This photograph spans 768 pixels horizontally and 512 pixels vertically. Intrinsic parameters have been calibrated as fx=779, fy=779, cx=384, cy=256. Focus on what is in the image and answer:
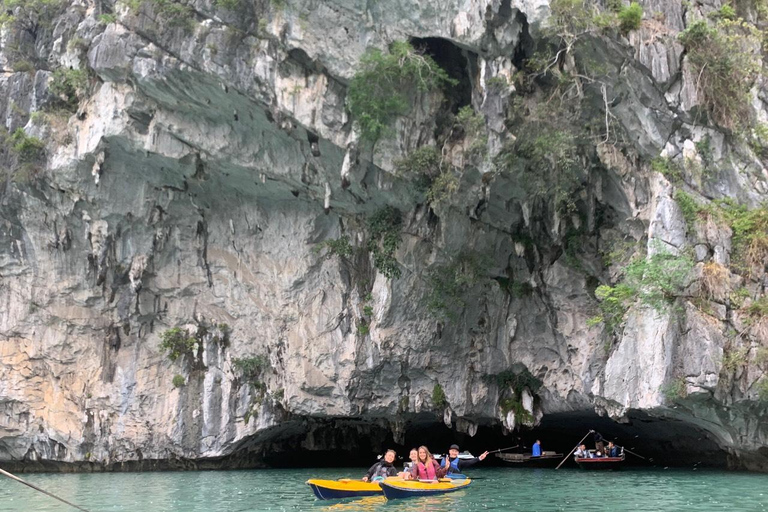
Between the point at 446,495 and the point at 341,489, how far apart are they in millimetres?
2318

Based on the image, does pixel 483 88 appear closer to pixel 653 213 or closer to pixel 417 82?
pixel 417 82

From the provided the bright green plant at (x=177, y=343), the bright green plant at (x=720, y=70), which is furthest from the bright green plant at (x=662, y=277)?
the bright green plant at (x=177, y=343)

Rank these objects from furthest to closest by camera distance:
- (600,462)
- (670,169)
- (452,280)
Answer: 1. (600,462)
2. (452,280)
3. (670,169)

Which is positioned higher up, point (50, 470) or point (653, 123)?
point (653, 123)

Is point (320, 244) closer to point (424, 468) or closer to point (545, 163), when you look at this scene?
point (545, 163)

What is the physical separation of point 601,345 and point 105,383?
15.5 metres

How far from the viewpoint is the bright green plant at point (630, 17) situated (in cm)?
1844

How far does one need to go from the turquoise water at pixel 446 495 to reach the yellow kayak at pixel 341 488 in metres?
0.18

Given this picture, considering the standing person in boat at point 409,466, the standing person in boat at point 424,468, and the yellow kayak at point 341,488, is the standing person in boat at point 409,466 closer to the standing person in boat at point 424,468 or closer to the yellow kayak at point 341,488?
the standing person in boat at point 424,468

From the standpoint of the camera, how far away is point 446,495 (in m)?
16.4

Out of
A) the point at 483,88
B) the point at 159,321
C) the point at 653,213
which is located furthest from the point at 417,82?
the point at 159,321

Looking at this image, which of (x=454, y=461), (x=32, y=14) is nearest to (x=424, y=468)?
(x=454, y=461)

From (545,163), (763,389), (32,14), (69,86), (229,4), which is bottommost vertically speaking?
(763,389)

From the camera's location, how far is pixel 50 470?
25250mm
